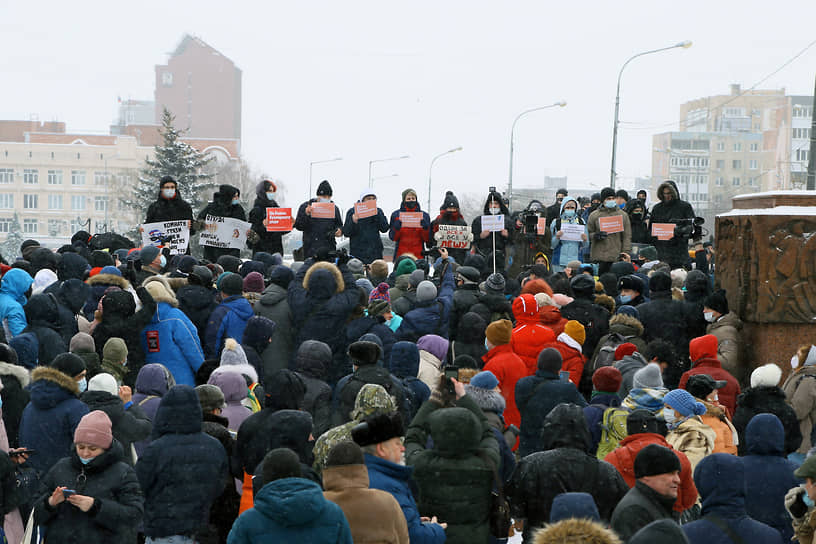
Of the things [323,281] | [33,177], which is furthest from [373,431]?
[33,177]

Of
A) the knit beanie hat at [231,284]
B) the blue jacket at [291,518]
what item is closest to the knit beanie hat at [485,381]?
the blue jacket at [291,518]

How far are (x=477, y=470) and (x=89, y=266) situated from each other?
679 centimetres

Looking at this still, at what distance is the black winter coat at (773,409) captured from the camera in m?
7.23

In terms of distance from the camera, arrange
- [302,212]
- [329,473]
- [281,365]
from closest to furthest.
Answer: [329,473] → [281,365] → [302,212]

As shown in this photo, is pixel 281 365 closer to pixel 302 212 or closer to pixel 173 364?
pixel 173 364

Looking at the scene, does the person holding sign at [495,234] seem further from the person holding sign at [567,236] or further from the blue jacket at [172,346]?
the blue jacket at [172,346]

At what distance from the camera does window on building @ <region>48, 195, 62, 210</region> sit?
12569 centimetres

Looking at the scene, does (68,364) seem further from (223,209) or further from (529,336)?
(223,209)

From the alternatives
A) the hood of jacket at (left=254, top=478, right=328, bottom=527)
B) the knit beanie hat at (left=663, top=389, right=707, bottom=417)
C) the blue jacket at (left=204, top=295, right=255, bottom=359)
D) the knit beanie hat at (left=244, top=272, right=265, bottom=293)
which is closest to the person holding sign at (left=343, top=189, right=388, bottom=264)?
the knit beanie hat at (left=244, top=272, right=265, bottom=293)

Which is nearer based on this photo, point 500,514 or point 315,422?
point 500,514

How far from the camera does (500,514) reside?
18.7 feet

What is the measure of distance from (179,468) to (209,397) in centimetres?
70

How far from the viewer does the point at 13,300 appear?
31.3ft

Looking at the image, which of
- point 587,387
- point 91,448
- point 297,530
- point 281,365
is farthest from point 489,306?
point 297,530
